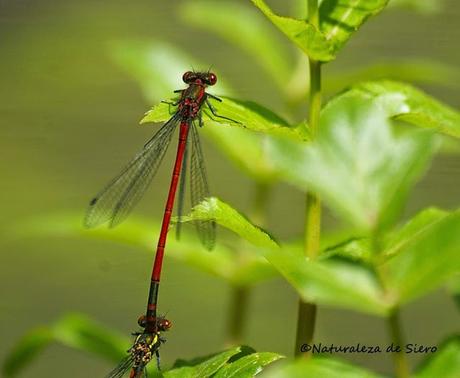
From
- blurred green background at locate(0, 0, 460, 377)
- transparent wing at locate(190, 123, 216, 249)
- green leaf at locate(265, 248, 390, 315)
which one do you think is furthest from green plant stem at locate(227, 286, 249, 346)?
blurred green background at locate(0, 0, 460, 377)

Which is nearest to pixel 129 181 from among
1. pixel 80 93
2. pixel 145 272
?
pixel 145 272

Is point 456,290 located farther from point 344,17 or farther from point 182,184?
point 182,184

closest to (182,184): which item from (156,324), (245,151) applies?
(245,151)

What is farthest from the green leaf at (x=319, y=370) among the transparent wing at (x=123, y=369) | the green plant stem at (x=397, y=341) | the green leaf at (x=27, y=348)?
the green leaf at (x=27, y=348)

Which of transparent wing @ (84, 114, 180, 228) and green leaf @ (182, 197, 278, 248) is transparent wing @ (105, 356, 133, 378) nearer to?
green leaf @ (182, 197, 278, 248)

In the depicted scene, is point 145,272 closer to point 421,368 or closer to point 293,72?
point 293,72
